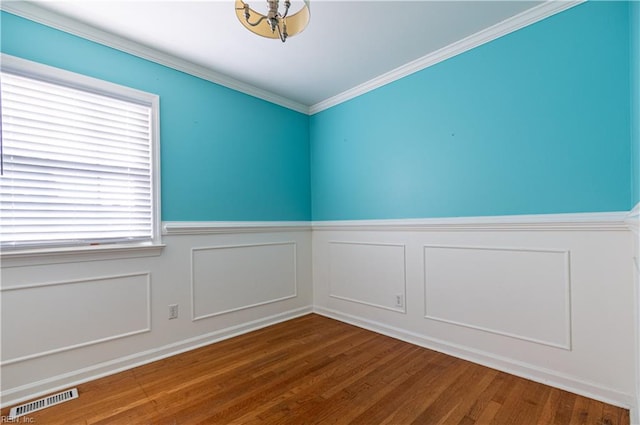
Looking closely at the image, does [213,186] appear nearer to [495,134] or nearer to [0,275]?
[0,275]

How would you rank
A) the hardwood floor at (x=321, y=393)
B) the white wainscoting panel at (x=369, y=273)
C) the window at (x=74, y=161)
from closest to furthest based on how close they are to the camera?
1. the hardwood floor at (x=321, y=393)
2. the window at (x=74, y=161)
3. the white wainscoting panel at (x=369, y=273)

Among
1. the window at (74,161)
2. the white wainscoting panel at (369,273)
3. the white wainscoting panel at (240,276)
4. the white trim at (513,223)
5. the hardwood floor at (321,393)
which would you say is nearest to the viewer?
the hardwood floor at (321,393)

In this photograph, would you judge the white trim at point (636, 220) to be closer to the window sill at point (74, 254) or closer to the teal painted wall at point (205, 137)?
the teal painted wall at point (205, 137)

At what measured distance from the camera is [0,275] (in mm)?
1845

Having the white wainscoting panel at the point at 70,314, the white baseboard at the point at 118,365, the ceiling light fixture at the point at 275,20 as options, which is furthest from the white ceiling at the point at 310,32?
the white baseboard at the point at 118,365

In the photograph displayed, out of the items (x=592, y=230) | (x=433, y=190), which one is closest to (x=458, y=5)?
(x=433, y=190)

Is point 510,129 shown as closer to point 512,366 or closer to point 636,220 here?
point 636,220

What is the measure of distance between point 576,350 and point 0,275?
3629 millimetres

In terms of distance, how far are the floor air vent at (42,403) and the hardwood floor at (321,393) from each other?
55mm

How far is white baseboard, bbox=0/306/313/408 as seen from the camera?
187 centimetres

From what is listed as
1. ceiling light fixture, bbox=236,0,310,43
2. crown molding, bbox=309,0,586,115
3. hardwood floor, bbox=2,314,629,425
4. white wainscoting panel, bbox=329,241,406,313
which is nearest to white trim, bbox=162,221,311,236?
white wainscoting panel, bbox=329,241,406,313

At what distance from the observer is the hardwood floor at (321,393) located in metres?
1.68

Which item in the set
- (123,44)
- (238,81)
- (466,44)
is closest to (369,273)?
(466,44)

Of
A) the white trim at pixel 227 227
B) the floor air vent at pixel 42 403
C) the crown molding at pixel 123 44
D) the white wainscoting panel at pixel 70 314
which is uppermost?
the crown molding at pixel 123 44
